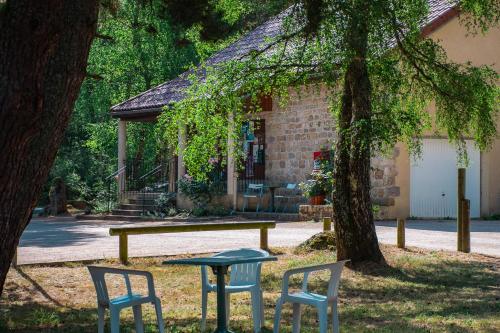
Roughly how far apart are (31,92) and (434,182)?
1625 cm

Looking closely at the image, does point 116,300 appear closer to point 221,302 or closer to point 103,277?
point 103,277

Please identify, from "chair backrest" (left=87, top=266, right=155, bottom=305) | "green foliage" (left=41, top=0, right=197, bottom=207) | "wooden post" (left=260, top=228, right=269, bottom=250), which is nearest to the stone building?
"wooden post" (left=260, top=228, right=269, bottom=250)

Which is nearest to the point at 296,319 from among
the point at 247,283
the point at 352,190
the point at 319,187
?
the point at 247,283

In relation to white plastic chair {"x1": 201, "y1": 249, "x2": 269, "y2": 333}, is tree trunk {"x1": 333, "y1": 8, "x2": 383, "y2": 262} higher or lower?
higher

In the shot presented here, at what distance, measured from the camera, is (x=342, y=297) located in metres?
9.90

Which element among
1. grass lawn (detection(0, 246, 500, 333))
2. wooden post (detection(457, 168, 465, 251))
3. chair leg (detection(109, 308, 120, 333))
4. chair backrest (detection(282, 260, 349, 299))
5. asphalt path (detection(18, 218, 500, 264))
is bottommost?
grass lawn (detection(0, 246, 500, 333))

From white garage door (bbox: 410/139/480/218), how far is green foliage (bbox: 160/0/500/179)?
7992 millimetres

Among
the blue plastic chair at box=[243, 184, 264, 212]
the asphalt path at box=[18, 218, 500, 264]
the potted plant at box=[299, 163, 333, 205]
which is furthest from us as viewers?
the blue plastic chair at box=[243, 184, 264, 212]

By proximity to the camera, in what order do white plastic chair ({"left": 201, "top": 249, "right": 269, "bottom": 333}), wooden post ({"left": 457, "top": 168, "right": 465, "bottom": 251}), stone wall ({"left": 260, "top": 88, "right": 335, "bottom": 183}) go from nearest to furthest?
white plastic chair ({"left": 201, "top": 249, "right": 269, "bottom": 333})
wooden post ({"left": 457, "top": 168, "right": 465, "bottom": 251})
stone wall ({"left": 260, "top": 88, "right": 335, "bottom": 183})

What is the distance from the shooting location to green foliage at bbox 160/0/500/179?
1050cm

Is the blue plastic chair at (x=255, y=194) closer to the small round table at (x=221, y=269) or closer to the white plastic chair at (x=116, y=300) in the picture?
the white plastic chair at (x=116, y=300)

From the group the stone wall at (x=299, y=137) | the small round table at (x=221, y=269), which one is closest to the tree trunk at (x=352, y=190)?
the small round table at (x=221, y=269)

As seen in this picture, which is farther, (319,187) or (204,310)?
(319,187)

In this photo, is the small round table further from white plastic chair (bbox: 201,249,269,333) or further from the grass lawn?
the grass lawn
